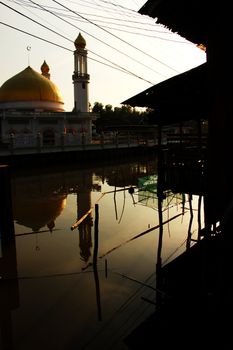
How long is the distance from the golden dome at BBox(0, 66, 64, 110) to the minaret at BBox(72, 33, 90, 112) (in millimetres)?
2535

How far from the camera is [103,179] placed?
26.6m

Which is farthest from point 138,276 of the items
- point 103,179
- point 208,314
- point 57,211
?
point 103,179

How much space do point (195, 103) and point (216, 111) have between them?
50cm

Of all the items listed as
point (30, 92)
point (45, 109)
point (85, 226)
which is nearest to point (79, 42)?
point (30, 92)

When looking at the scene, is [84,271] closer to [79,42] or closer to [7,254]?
[7,254]

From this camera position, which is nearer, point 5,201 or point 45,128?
point 5,201

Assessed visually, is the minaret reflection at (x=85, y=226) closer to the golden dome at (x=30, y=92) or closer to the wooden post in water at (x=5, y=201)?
the wooden post in water at (x=5, y=201)

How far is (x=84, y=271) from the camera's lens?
9.23 meters

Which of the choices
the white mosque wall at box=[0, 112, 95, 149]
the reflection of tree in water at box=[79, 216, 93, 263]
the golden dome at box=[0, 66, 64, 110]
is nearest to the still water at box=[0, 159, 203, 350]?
the reflection of tree in water at box=[79, 216, 93, 263]

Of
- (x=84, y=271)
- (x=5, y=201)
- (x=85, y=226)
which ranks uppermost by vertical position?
(x=5, y=201)

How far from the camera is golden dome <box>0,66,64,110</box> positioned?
3866 centimetres

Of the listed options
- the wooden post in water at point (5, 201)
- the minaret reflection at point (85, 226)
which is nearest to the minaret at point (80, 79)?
the minaret reflection at point (85, 226)

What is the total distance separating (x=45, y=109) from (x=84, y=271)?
32.9 m

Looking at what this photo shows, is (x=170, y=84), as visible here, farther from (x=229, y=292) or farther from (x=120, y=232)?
(x=120, y=232)
